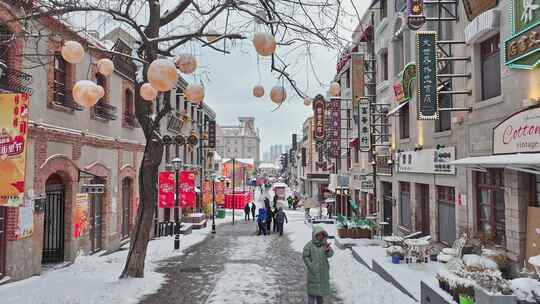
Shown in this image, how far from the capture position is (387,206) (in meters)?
20.0

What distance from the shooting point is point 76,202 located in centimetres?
1368

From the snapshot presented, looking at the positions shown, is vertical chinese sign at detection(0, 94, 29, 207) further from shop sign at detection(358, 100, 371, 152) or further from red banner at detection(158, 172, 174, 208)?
shop sign at detection(358, 100, 371, 152)

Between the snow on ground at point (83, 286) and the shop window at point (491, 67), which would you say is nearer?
the snow on ground at point (83, 286)

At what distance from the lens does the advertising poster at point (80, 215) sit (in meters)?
13.7

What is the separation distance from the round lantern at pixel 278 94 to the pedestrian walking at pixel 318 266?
240 centimetres

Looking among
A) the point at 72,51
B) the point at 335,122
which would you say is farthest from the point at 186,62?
the point at 335,122

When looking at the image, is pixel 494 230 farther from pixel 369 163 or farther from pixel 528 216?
pixel 369 163

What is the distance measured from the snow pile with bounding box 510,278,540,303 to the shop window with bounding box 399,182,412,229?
1097 centimetres

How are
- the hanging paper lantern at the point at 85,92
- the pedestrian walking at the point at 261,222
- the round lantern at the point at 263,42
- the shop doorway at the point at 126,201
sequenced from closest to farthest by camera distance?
the round lantern at the point at 263,42 → the hanging paper lantern at the point at 85,92 → the shop doorway at the point at 126,201 → the pedestrian walking at the point at 261,222

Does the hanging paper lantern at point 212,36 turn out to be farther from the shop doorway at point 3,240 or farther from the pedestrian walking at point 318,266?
the shop doorway at point 3,240

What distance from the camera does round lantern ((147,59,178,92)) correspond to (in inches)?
222

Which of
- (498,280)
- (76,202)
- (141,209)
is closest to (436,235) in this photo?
(498,280)

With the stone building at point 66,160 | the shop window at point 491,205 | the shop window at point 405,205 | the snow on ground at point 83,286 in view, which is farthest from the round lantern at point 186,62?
the shop window at point 405,205

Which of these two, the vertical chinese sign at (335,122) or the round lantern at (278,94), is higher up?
the vertical chinese sign at (335,122)
